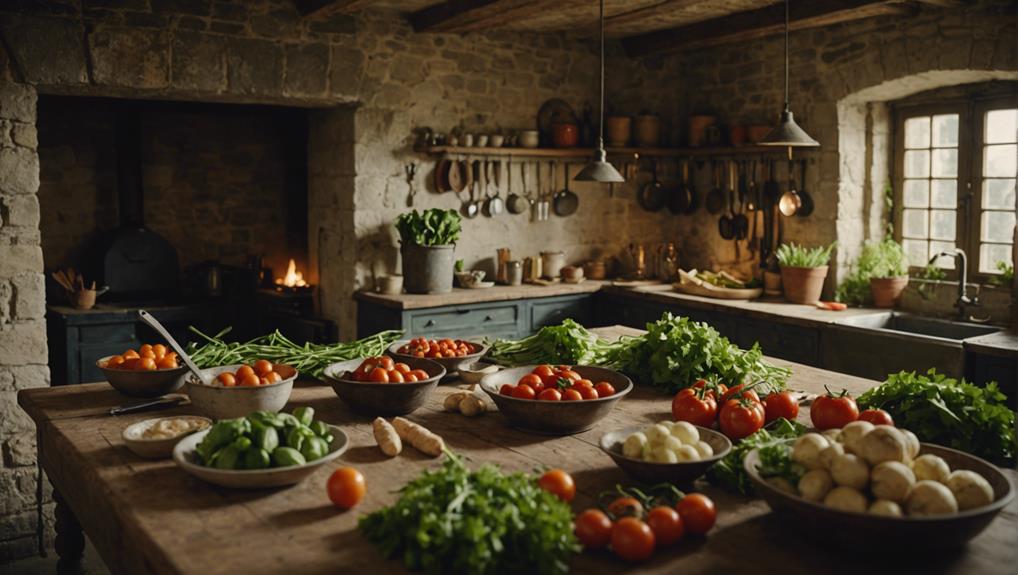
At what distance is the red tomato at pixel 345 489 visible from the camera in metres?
2.17

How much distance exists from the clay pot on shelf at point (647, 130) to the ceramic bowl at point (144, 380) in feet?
16.1

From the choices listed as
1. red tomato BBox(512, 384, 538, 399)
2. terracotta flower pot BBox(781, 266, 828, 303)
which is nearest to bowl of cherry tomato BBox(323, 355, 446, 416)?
red tomato BBox(512, 384, 538, 399)

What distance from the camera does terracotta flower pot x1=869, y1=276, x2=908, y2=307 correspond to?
234 inches

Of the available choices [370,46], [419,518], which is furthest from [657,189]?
[419,518]

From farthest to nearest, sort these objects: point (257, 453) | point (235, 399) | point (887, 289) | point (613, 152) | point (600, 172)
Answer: point (613, 152) → point (887, 289) → point (600, 172) → point (235, 399) → point (257, 453)

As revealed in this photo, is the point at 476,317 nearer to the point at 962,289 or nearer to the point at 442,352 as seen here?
the point at 442,352

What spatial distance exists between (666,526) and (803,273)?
4.48 m

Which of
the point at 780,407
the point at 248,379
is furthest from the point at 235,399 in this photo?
the point at 780,407

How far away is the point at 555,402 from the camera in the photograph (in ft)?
8.93

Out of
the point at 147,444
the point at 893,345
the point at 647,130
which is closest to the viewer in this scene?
the point at 147,444

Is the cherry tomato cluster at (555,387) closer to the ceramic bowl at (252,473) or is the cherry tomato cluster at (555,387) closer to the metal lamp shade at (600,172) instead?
the ceramic bowl at (252,473)

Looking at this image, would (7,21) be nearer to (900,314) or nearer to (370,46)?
(370,46)

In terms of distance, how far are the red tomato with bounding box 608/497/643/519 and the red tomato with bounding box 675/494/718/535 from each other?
102 millimetres

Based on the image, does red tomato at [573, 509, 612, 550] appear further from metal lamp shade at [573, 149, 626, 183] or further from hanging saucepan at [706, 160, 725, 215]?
hanging saucepan at [706, 160, 725, 215]
